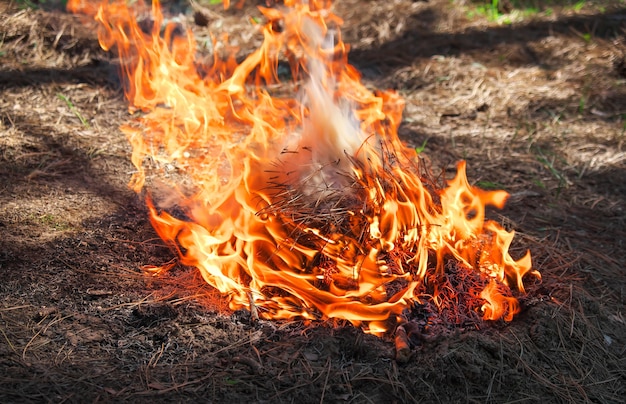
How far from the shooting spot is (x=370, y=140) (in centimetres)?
303

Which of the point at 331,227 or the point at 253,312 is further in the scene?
the point at 331,227

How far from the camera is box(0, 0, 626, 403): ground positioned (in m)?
2.26

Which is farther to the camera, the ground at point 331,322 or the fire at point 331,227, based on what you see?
the fire at point 331,227

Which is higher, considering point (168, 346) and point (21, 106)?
point (21, 106)

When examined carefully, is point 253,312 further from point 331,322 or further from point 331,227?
point 331,227

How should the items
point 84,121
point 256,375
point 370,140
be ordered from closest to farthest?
point 256,375, point 370,140, point 84,121

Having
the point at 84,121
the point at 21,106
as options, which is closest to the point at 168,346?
the point at 84,121

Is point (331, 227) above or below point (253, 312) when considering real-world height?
above

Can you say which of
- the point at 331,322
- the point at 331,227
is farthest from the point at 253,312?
the point at 331,227

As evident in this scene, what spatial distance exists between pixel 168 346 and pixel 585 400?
1.62 meters

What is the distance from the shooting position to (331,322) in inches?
97.1

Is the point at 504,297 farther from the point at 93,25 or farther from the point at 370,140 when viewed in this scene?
the point at 93,25

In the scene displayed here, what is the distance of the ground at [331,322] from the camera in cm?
226

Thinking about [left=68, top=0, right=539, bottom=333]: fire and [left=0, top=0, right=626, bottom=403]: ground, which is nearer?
[left=0, top=0, right=626, bottom=403]: ground
